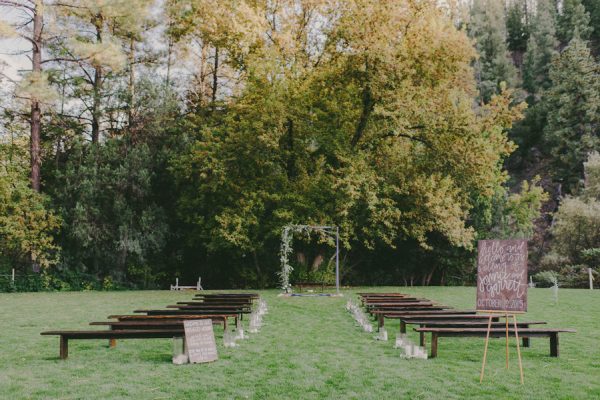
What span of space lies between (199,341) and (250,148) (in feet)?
68.7

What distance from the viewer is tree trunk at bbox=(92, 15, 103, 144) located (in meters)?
32.5

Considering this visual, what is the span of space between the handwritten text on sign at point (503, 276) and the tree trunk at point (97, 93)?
94.4 ft

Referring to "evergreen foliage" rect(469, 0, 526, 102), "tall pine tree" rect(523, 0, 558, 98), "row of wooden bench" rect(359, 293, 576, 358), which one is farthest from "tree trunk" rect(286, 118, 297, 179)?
"tall pine tree" rect(523, 0, 558, 98)

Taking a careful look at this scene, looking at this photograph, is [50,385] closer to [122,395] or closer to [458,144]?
[122,395]

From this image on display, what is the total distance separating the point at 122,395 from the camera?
20.8 ft

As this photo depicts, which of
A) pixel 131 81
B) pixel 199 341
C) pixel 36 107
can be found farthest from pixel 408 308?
pixel 131 81

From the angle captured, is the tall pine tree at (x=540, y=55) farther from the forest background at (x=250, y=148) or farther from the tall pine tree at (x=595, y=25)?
the forest background at (x=250, y=148)

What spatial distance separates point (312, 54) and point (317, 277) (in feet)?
39.1

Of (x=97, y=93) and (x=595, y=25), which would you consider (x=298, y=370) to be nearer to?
(x=97, y=93)

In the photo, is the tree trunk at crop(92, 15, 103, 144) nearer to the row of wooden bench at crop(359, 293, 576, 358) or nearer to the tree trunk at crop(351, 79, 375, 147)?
the tree trunk at crop(351, 79, 375, 147)

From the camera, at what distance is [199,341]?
840cm

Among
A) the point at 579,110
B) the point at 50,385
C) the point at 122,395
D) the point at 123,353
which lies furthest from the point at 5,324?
the point at 579,110

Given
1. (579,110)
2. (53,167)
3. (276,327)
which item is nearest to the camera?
(276,327)

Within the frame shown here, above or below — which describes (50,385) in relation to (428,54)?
below
